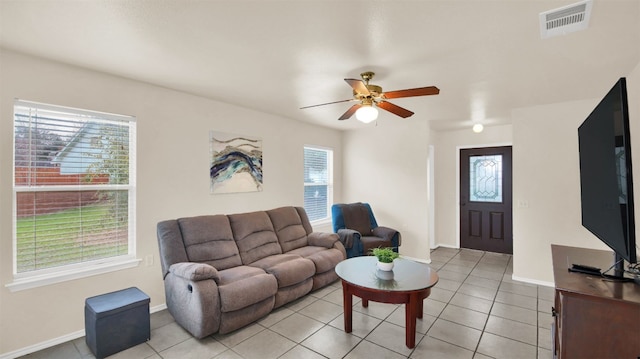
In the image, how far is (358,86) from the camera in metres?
2.41

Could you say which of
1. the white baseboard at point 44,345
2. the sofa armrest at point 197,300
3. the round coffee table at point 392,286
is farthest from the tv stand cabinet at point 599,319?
the white baseboard at point 44,345

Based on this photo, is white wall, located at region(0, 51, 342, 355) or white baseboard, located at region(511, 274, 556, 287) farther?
white baseboard, located at region(511, 274, 556, 287)

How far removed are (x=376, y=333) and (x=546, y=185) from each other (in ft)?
9.94

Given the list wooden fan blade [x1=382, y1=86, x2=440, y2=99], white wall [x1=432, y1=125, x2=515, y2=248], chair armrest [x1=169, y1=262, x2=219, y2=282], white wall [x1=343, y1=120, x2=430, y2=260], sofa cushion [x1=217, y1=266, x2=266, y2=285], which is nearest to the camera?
wooden fan blade [x1=382, y1=86, x2=440, y2=99]

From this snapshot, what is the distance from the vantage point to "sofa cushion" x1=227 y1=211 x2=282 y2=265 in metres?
3.49

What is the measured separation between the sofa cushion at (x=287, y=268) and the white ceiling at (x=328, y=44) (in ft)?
6.41

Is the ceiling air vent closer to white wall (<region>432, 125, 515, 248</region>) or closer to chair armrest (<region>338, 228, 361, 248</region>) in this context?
chair armrest (<region>338, 228, 361, 248</region>)

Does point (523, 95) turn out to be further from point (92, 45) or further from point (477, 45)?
point (92, 45)

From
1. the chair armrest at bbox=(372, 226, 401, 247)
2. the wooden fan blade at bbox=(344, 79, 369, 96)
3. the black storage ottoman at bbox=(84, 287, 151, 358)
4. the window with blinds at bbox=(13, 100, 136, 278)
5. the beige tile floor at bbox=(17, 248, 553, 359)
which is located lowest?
the beige tile floor at bbox=(17, 248, 553, 359)

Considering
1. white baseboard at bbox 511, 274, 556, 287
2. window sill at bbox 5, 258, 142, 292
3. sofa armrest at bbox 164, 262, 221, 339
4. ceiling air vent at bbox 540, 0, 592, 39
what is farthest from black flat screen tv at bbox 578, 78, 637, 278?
window sill at bbox 5, 258, 142, 292

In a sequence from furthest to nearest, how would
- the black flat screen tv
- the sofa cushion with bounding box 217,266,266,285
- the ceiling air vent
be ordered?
the sofa cushion with bounding box 217,266,266,285 < the ceiling air vent < the black flat screen tv

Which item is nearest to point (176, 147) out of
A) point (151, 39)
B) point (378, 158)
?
point (151, 39)

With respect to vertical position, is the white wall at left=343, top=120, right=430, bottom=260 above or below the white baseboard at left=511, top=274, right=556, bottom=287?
above

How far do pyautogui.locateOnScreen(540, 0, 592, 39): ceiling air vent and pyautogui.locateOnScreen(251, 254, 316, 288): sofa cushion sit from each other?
116 inches
